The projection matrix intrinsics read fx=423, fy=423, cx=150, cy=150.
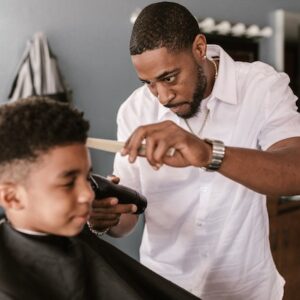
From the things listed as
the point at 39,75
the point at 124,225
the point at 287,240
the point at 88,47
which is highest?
the point at 88,47

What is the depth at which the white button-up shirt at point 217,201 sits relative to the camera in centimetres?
132

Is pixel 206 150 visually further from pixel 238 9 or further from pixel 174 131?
pixel 238 9

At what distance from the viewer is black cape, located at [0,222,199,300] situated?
0.87m

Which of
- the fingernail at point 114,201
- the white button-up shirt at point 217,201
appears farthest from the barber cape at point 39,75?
the fingernail at point 114,201

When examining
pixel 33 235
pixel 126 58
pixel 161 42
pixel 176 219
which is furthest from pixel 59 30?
pixel 33 235

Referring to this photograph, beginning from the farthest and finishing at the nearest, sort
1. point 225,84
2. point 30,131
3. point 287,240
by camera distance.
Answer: point 287,240, point 225,84, point 30,131

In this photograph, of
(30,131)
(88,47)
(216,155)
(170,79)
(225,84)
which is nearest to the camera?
(30,131)

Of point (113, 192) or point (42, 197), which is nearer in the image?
point (42, 197)

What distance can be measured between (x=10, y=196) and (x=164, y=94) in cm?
52

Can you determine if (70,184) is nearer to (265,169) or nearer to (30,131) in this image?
(30,131)

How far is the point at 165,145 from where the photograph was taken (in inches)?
33.4

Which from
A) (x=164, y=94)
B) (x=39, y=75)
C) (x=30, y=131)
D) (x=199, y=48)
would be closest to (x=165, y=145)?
(x=30, y=131)

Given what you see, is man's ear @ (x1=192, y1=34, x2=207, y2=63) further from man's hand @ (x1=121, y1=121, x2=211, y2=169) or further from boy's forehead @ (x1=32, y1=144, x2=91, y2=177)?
boy's forehead @ (x1=32, y1=144, x2=91, y2=177)

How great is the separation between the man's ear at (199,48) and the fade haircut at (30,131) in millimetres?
528
